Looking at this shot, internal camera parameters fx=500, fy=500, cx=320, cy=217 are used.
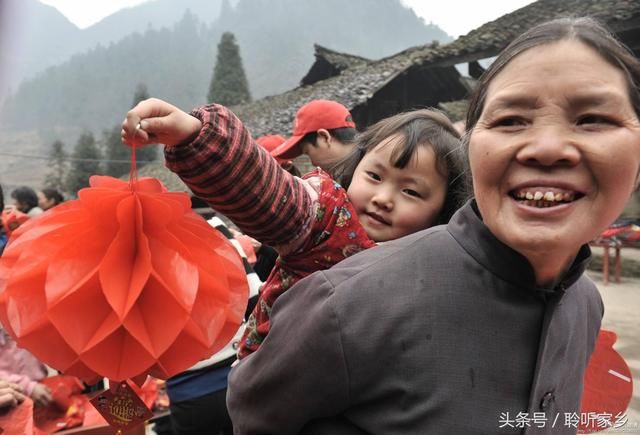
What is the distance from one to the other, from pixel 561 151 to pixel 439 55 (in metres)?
11.1

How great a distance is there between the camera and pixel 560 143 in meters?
0.70

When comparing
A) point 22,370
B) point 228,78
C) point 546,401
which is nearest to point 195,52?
point 228,78

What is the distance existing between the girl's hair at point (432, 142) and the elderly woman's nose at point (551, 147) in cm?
57

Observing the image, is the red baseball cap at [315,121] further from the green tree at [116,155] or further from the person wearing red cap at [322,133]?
the green tree at [116,155]

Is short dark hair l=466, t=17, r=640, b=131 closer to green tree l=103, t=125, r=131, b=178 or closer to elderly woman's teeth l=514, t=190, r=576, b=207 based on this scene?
elderly woman's teeth l=514, t=190, r=576, b=207

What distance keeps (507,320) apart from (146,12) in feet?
371

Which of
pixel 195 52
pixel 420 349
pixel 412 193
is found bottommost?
pixel 420 349

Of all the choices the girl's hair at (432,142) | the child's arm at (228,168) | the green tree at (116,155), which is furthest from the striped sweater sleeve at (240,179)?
the green tree at (116,155)

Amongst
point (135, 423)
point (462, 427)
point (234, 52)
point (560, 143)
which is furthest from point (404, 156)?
point (234, 52)

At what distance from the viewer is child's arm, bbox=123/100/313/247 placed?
892 millimetres

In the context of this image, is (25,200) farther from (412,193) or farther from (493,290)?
(493,290)

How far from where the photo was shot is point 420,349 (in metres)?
0.75

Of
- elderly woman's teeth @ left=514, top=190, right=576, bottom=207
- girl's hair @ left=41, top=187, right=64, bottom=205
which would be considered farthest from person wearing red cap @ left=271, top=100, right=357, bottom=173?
girl's hair @ left=41, top=187, right=64, bottom=205

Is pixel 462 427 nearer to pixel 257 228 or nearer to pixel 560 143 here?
pixel 560 143
